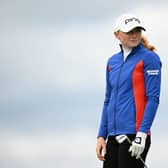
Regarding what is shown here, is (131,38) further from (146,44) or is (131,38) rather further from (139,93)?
(139,93)

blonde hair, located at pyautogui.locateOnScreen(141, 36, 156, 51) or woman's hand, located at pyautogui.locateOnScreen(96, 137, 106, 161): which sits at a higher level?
blonde hair, located at pyautogui.locateOnScreen(141, 36, 156, 51)

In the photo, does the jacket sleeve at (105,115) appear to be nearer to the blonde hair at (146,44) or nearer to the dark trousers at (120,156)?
the dark trousers at (120,156)

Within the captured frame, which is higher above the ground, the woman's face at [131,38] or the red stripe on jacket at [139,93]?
the woman's face at [131,38]

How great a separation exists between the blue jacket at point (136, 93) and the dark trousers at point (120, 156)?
13 centimetres

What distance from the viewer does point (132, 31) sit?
9289 mm

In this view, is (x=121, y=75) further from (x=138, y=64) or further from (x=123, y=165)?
(x=123, y=165)

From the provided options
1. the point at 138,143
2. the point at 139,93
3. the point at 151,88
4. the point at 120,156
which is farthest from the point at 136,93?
the point at 120,156

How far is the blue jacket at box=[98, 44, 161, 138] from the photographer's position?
29.8 feet

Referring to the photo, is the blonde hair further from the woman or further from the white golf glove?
the white golf glove

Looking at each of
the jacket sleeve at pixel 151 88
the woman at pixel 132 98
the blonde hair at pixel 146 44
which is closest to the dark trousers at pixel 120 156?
the woman at pixel 132 98

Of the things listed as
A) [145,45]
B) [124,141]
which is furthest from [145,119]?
[145,45]

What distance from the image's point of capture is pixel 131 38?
9.31 m

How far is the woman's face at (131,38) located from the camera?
929 centimetres

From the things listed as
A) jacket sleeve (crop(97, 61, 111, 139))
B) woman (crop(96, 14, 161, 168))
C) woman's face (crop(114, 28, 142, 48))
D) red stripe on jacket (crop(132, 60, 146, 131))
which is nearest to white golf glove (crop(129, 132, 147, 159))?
woman (crop(96, 14, 161, 168))
